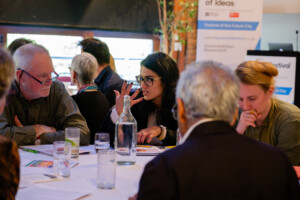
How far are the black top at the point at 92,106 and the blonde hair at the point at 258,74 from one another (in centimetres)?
159

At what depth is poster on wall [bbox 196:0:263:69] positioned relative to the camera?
7.10m

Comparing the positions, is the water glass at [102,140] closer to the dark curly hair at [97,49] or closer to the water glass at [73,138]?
the water glass at [73,138]

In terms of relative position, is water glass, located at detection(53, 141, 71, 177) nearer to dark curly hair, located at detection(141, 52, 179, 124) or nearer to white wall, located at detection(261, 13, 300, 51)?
dark curly hair, located at detection(141, 52, 179, 124)

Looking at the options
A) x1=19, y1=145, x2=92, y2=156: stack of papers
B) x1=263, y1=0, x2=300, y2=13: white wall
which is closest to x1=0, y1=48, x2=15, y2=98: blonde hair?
x1=19, y1=145, x2=92, y2=156: stack of papers

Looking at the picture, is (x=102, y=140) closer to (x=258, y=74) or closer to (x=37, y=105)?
(x=37, y=105)

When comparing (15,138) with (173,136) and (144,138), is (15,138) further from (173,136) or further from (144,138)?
(173,136)

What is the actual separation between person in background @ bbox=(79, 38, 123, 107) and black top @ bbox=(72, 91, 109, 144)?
0.66m

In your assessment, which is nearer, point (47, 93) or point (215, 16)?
point (47, 93)

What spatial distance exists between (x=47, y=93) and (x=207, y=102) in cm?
187

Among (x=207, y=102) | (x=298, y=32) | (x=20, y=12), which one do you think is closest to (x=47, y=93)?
(x=207, y=102)

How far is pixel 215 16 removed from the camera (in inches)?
279

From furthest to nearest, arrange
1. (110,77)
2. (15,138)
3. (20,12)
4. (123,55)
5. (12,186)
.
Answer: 1. (123,55)
2. (20,12)
3. (110,77)
4. (15,138)
5. (12,186)

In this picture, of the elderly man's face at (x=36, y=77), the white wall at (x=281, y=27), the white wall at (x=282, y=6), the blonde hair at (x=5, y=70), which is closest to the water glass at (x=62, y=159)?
the blonde hair at (x=5, y=70)

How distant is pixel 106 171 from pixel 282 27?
7.92 metres
